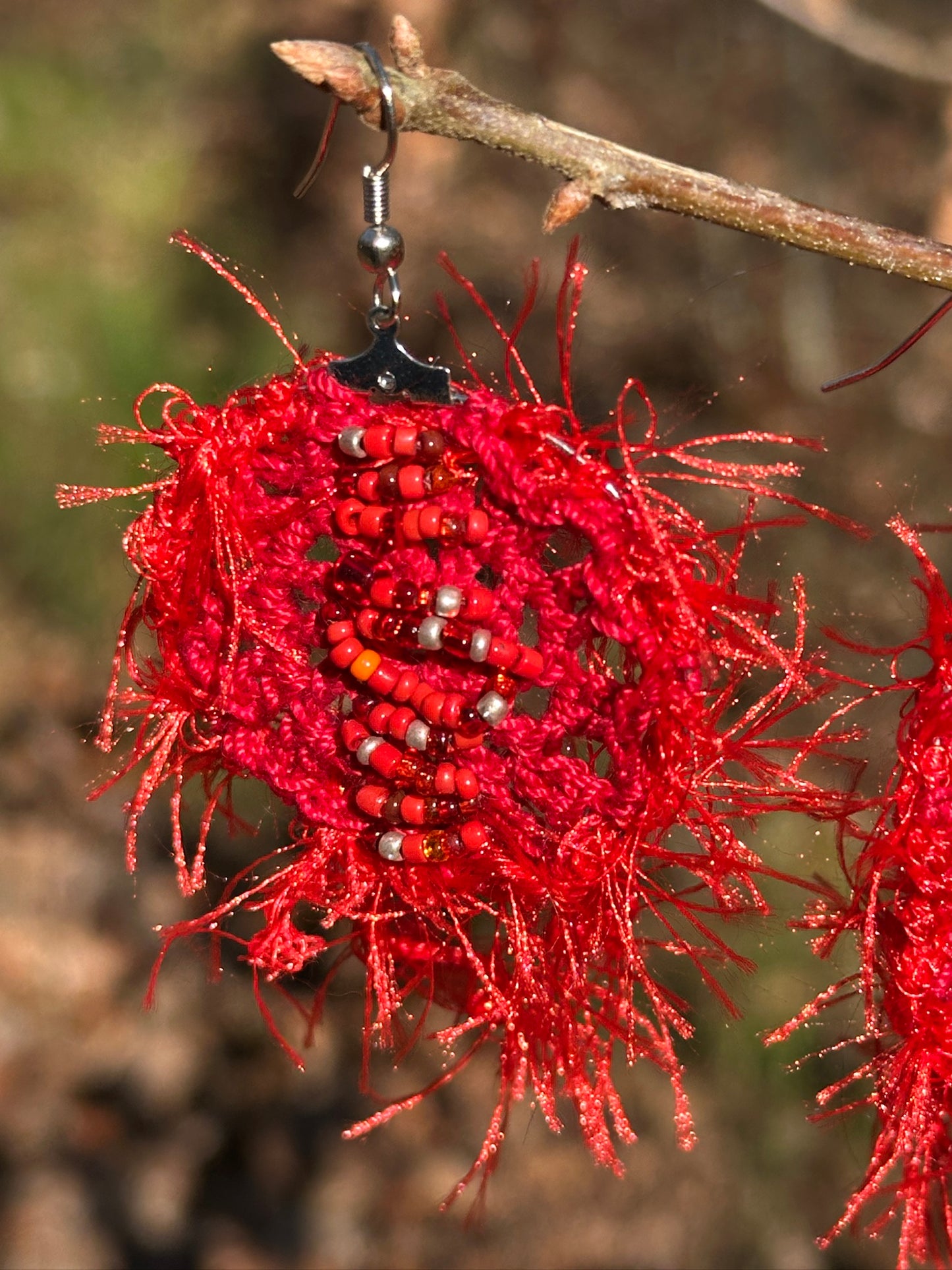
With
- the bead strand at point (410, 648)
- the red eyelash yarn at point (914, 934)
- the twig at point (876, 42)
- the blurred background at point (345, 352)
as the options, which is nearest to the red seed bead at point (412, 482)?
the bead strand at point (410, 648)

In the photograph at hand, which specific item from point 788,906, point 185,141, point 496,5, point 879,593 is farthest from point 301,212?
point 788,906

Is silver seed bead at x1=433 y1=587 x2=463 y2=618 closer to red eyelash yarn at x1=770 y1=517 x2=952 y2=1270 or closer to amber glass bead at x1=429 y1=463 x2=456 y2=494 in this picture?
amber glass bead at x1=429 y1=463 x2=456 y2=494

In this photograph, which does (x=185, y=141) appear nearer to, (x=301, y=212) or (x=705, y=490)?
(x=301, y=212)

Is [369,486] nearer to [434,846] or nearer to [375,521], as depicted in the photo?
[375,521]

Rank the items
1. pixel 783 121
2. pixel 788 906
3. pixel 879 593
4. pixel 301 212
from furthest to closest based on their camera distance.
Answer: pixel 301 212 < pixel 783 121 < pixel 879 593 < pixel 788 906

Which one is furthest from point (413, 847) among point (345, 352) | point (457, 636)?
point (345, 352)

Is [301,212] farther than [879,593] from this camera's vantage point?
Yes
